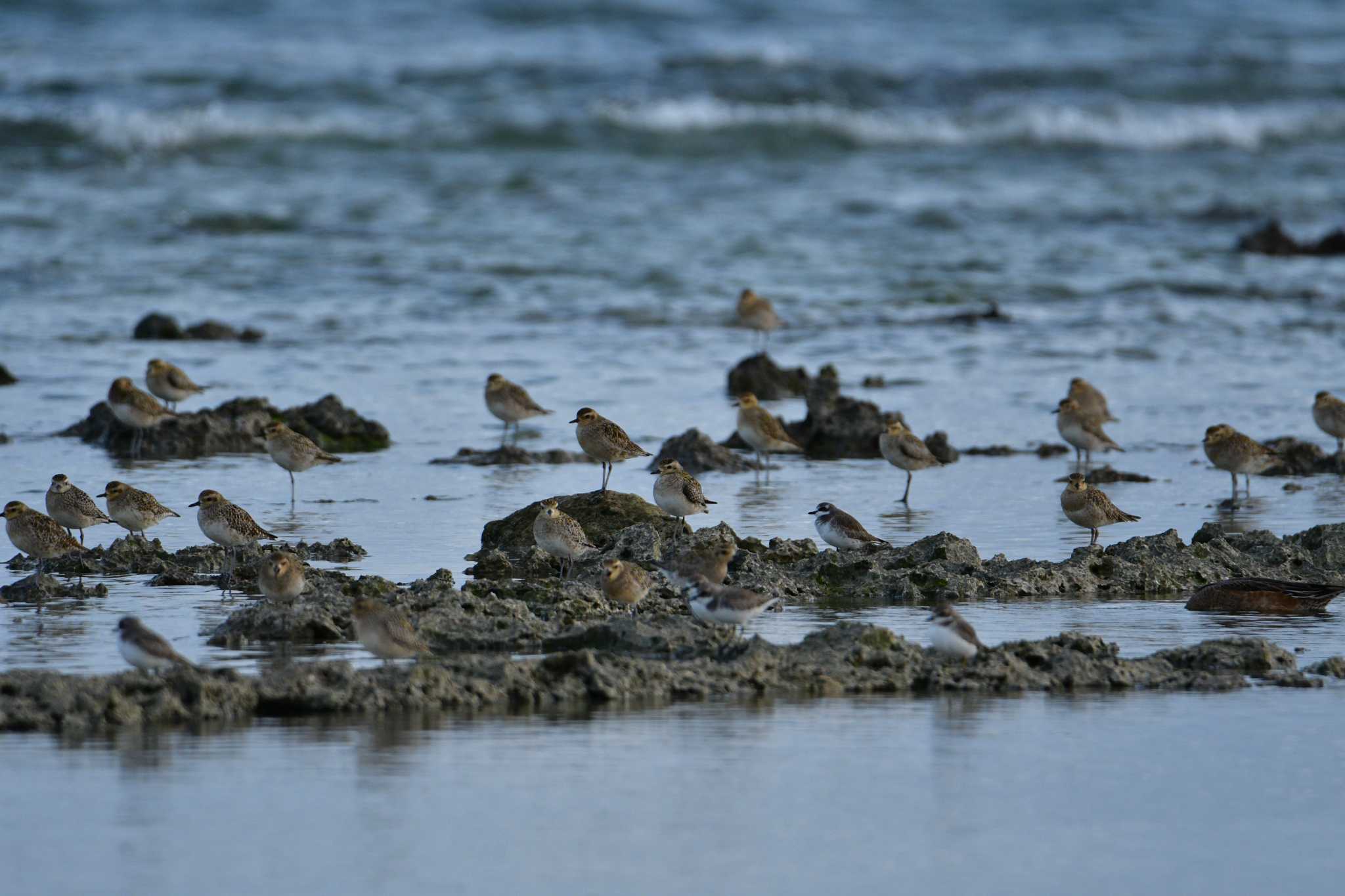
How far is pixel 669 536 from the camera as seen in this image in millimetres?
11453

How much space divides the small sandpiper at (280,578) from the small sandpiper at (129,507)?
2452 millimetres

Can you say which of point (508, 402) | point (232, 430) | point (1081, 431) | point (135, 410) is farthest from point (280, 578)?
point (1081, 431)

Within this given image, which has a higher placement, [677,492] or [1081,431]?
[1081,431]

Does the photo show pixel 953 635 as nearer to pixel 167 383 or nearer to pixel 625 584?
pixel 625 584

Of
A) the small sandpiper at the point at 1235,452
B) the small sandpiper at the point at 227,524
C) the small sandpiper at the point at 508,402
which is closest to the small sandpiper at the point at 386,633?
the small sandpiper at the point at 227,524

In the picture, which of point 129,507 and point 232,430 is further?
point 232,430

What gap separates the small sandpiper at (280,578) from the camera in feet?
31.1

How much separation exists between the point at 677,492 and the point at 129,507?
3.35m

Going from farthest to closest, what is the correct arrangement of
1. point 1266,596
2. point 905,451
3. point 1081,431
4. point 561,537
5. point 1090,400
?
point 1090,400, point 1081,431, point 905,451, point 561,537, point 1266,596

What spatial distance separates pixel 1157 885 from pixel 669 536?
5875mm

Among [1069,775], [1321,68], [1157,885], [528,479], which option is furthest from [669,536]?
[1321,68]

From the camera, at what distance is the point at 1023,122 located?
1713 inches

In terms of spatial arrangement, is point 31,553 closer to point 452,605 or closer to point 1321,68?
point 452,605

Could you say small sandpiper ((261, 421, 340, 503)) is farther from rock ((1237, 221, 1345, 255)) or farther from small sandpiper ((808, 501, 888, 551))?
rock ((1237, 221, 1345, 255))
